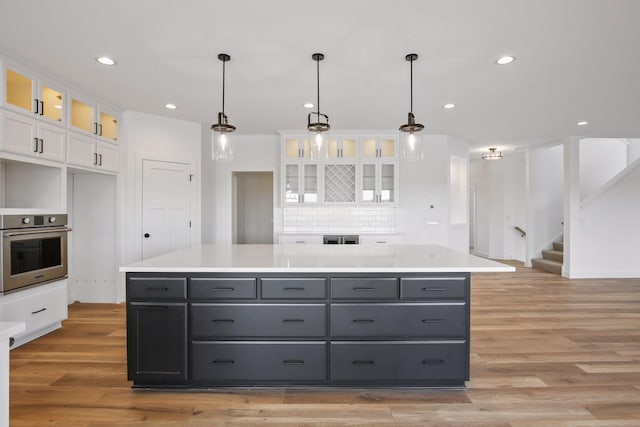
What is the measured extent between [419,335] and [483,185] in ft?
25.9

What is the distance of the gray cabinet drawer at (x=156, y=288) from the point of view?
2230mm

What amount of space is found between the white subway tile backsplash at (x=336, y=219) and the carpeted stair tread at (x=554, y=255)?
3.68 metres

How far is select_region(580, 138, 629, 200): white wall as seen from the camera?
752 centimetres

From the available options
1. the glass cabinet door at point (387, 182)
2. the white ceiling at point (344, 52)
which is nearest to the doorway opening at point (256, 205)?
the glass cabinet door at point (387, 182)

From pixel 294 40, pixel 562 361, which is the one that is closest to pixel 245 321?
pixel 294 40

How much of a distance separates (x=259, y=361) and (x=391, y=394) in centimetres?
91

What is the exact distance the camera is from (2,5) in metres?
2.23

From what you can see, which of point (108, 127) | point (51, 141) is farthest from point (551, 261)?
point (51, 141)

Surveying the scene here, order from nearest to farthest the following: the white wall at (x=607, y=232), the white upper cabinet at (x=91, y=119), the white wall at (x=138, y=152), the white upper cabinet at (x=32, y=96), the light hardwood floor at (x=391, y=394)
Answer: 1. the light hardwood floor at (x=391, y=394)
2. the white upper cabinet at (x=32, y=96)
3. the white upper cabinet at (x=91, y=119)
4. the white wall at (x=138, y=152)
5. the white wall at (x=607, y=232)

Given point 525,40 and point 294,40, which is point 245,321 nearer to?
point 294,40

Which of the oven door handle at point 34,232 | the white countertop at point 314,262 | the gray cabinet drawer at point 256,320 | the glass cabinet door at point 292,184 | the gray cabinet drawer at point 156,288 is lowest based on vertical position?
the gray cabinet drawer at point 256,320

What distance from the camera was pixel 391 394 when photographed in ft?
7.38

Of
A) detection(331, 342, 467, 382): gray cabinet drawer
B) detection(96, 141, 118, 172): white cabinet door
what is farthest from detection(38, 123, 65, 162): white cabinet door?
detection(331, 342, 467, 382): gray cabinet drawer

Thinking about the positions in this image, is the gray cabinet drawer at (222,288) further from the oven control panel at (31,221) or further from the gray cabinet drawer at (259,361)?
the oven control panel at (31,221)
